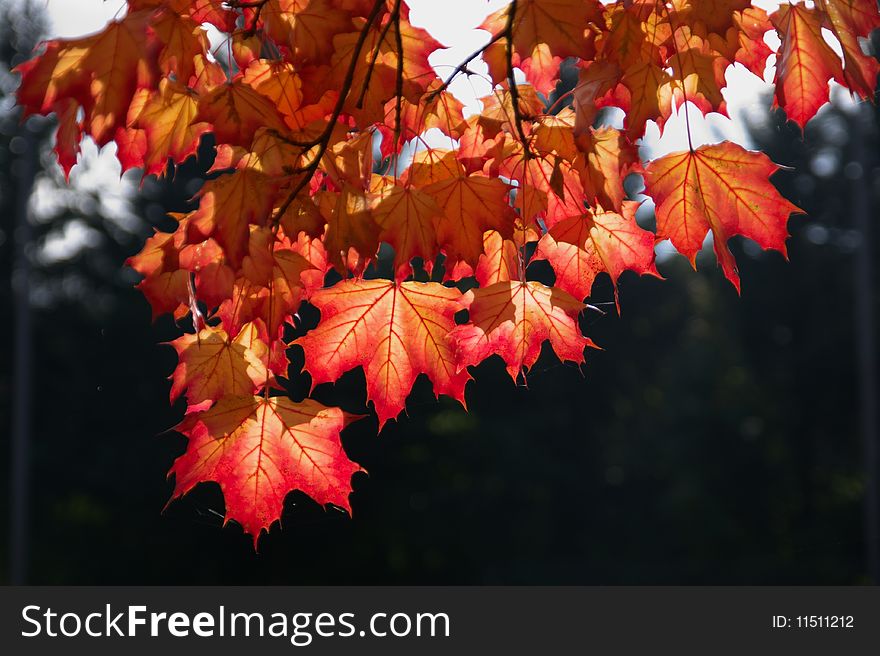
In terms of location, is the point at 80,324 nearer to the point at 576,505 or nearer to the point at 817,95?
the point at 576,505

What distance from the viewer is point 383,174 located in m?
1.14

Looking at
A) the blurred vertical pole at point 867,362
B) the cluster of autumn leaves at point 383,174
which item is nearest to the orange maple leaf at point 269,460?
the cluster of autumn leaves at point 383,174

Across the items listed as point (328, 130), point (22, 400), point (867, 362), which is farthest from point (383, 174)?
point (867, 362)

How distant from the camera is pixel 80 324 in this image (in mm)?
12578

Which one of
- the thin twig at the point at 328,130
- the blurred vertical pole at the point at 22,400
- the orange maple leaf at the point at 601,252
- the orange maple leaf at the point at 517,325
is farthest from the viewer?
the blurred vertical pole at the point at 22,400

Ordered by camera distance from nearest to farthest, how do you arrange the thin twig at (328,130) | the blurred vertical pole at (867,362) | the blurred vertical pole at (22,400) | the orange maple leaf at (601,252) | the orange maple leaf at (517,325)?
the thin twig at (328,130)
the orange maple leaf at (517,325)
the orange maple leaf at (601,252)
the blurred vertical pole at (22,400)
the blurred vertical pole at (867,362)

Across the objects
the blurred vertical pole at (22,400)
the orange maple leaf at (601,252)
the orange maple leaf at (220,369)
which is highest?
the blurred vertical pole at (22,400)

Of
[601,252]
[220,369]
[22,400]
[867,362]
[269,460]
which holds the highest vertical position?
[867,362]

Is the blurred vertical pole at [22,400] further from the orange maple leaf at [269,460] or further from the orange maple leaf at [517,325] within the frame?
the orange maple leaf at [517,325]

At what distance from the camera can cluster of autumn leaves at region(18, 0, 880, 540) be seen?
96 centimetres

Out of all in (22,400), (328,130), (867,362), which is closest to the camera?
(328,130)

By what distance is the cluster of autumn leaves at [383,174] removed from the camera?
96cm

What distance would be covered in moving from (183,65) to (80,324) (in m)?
12.5

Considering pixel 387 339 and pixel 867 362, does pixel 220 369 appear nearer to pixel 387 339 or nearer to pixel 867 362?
pixel 387 339
